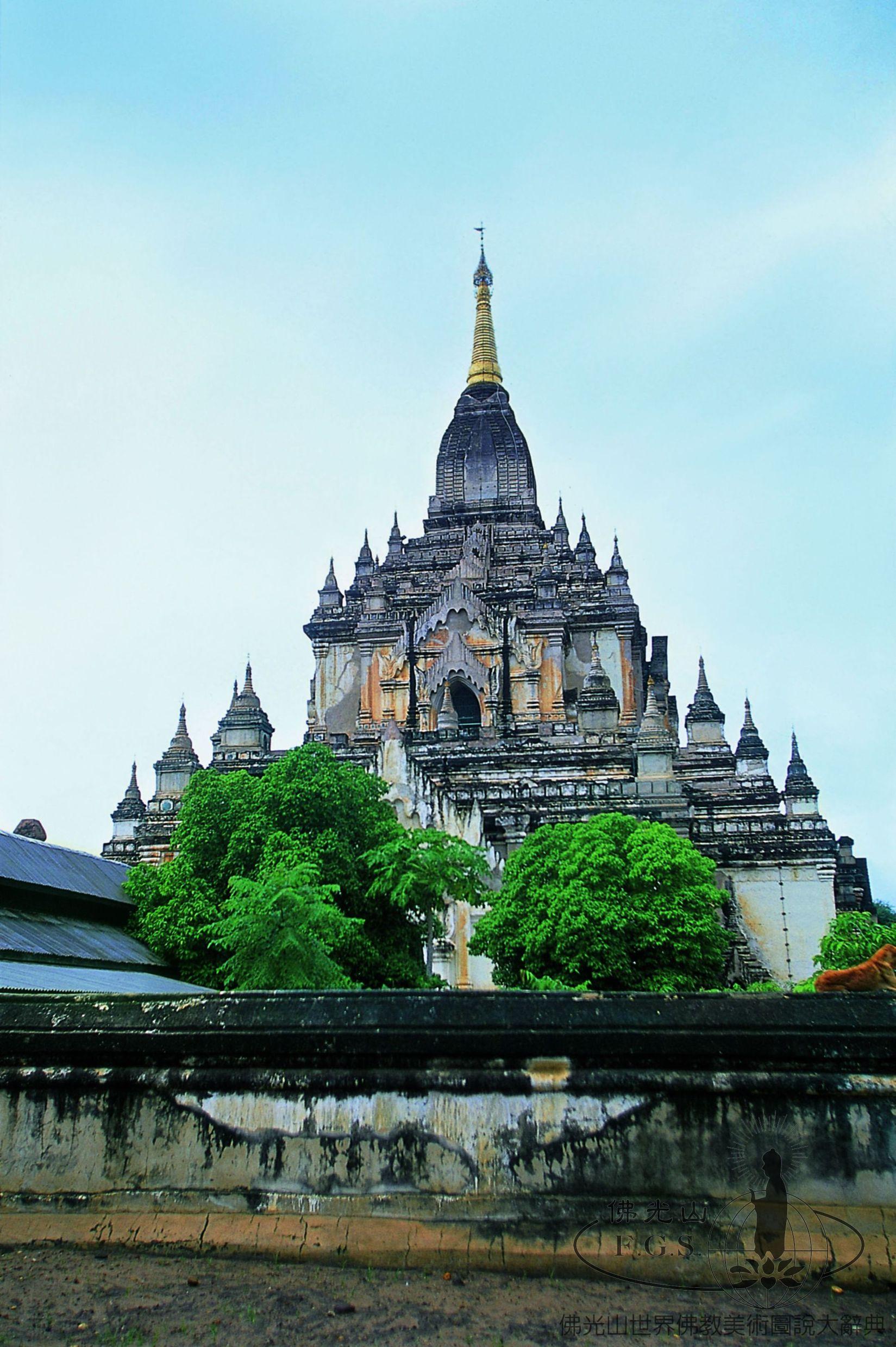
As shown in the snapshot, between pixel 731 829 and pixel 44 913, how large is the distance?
67.5 ft

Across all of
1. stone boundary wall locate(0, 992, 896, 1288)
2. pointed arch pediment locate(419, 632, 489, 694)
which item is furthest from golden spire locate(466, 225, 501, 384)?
stone boundary wall locate(0, 992, 896, 1288)

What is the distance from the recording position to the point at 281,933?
18.7 metres

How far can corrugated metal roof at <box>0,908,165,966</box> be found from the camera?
1886 centimetres

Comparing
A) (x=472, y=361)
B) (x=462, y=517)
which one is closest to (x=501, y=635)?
(x=462, y=517)

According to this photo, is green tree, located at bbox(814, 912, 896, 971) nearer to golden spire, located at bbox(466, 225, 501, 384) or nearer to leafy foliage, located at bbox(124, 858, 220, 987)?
leafy foliage, located at bbox(124, 858, 220, 987)

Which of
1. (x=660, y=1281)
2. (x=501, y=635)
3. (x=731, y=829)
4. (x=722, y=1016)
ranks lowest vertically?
(x=660, y=1281)

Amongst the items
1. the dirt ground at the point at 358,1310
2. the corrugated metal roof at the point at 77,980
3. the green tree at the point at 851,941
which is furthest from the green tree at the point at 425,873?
the dirt ground at the point at 358,1310

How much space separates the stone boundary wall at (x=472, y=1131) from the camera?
659cm

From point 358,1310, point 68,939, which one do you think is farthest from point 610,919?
point 358,1310

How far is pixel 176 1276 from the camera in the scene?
6.32 meters

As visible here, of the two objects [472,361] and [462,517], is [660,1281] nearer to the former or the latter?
[462,517]

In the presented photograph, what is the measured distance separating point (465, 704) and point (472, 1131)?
41.9 metres

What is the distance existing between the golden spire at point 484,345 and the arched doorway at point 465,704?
886 inches

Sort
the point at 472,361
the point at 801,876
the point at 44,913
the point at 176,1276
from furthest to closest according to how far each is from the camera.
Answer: the point at 472,361 < the point at 801,876 < the point at 44,913 < the point at 176,1276
